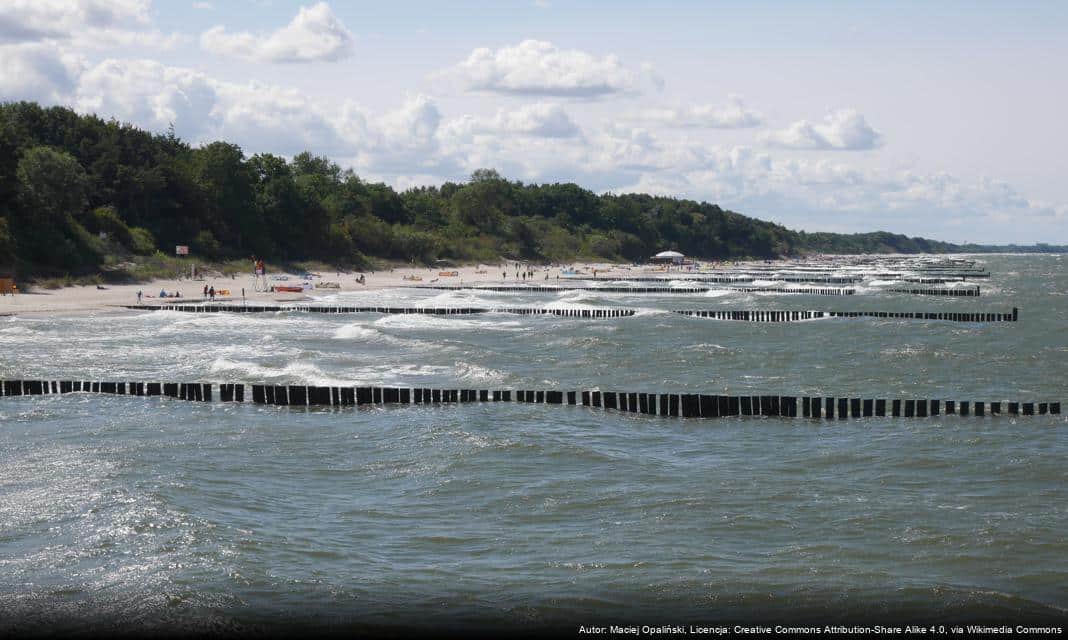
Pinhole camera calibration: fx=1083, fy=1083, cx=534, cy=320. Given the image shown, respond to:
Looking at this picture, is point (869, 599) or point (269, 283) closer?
point (869, 599)

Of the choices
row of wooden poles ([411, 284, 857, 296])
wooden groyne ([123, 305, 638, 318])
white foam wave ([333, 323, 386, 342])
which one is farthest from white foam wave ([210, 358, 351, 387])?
row of wooden poles ([411, 284, 857, 296])

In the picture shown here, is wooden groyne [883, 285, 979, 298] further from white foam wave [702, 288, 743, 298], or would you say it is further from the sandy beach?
the sandy beach

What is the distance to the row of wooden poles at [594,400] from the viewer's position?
28531mm

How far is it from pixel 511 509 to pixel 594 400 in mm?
11674

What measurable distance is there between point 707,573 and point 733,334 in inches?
1573

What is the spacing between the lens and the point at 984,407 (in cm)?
2916

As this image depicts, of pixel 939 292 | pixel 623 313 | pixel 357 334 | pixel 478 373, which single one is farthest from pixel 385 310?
pixel 939 292

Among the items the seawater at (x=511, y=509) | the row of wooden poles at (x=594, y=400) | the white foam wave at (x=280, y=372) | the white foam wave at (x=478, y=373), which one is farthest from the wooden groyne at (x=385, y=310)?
the row of wooden poles at (x=594, y=400)

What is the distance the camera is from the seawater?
533 inches

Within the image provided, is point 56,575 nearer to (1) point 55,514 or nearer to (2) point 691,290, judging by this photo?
(1) point 55,514

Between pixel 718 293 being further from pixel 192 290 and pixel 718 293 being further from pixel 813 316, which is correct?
pixel 192 290

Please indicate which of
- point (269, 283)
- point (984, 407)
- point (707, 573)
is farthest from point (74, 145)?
point (707, 573)

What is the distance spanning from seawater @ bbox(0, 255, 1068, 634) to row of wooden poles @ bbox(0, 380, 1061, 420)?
757mm

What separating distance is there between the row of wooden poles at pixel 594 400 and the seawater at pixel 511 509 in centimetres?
76
